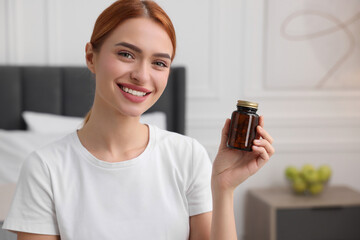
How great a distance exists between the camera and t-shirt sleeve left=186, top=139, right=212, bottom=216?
1.11 m

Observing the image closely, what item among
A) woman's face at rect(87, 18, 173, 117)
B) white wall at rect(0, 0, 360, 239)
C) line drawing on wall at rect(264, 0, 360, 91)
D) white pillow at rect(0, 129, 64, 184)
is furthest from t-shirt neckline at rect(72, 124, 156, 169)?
line drawing on wall at rect(264, 0, 360, 91)

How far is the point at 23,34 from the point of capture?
8.43 ft

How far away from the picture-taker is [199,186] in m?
1.12

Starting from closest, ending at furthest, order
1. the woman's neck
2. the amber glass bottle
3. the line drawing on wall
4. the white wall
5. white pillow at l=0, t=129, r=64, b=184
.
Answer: the amber glass bottle
the woman's neck
white pillow at l=0, t=129, r=64, b=184
the white wall
the line drawing on wall

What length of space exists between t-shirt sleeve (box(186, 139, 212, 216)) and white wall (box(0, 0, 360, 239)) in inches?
63.8

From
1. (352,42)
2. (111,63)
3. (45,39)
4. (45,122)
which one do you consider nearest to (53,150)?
(111,63)

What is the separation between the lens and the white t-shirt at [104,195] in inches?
40.4

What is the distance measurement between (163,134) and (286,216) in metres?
1.54

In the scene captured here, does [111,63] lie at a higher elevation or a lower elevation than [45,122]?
higher

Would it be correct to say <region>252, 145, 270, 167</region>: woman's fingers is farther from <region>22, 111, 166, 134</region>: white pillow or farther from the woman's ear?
<region>22, 111, 166, 134</region>: white pillow

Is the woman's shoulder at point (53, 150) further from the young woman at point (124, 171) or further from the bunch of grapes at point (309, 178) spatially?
the bunch of grapes at point (309, 178)

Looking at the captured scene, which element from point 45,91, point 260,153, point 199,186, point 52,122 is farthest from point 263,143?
point 45,91

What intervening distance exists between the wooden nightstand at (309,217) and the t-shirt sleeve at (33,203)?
1680 mm

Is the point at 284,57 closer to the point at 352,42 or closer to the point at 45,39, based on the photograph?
the point at 352,42
